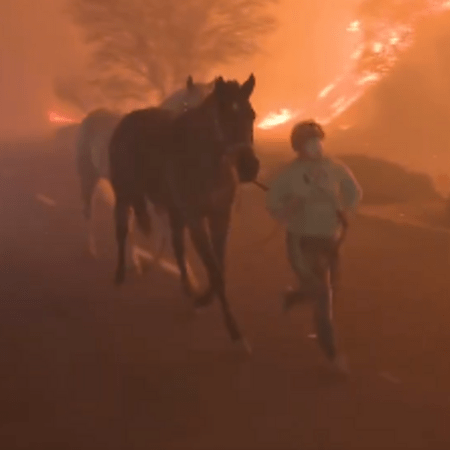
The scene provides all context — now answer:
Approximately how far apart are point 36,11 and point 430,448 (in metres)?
46.8

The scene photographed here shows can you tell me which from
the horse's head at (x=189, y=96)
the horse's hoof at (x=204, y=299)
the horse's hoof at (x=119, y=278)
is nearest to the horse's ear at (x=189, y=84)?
the horse's head at (x=189, y=96)

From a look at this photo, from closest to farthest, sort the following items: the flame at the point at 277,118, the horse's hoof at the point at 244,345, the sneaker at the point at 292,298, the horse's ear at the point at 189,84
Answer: the sneaker at the point at 292,298 < the horse's hoof at the point at 244,345 < the horse's ear at the point at 189,84 < the flame at the point at 277,118

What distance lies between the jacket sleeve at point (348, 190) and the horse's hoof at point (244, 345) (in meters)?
1.45

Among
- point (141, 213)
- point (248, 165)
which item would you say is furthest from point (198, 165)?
point (141, 213)

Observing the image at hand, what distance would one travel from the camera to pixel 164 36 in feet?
76.6

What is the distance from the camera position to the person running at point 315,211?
564 cm

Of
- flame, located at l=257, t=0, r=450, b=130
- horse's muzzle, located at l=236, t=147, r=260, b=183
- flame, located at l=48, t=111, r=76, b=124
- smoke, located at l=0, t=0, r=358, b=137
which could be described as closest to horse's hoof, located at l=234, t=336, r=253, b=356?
horse's muzzle, located at l=236, t=147, r=260, b=183

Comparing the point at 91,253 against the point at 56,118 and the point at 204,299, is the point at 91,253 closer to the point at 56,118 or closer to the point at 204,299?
the point at 204,299

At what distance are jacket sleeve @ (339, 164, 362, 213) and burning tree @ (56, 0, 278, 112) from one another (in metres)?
18.4

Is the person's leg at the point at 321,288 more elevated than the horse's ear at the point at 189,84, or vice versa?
the horse's ear at the point at 189,84

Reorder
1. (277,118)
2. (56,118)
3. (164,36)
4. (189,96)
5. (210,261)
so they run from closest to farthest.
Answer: (210,261) < (189,96) < (164,36) < (277,118) < (56,118)

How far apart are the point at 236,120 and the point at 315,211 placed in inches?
40.6

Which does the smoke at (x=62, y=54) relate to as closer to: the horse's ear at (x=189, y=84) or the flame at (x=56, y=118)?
the flame at (x=56, y=118)

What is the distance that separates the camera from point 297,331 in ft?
22.6
